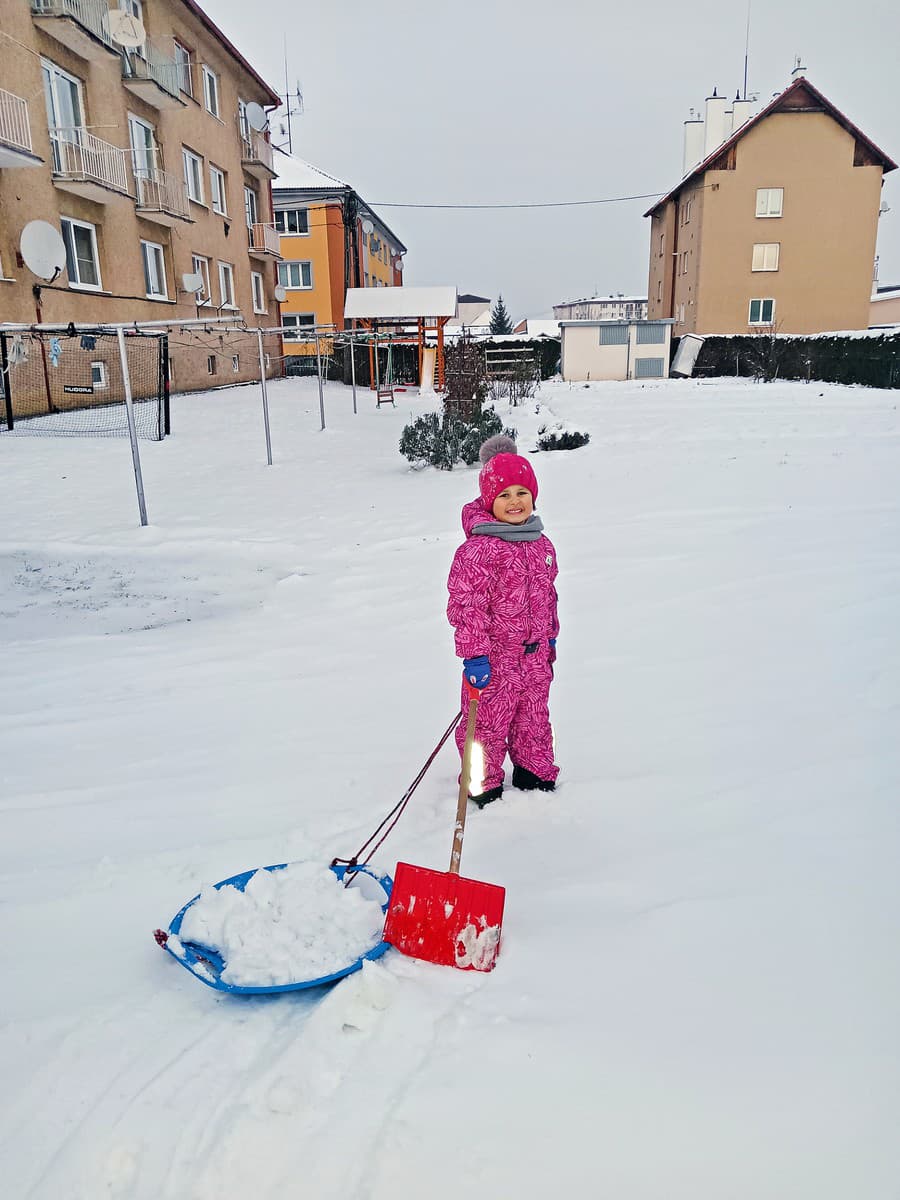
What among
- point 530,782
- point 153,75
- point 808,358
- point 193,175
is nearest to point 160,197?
point 153,75

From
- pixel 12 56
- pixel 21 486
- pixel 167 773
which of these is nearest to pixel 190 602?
pixel 167 773

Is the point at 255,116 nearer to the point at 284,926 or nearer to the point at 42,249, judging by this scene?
the point at 42,249

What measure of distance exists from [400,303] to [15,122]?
1322cm

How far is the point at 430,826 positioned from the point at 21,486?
26.8 feet

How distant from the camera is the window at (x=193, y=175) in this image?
62.6ft

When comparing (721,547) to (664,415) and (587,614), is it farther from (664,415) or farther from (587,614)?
(664,415)

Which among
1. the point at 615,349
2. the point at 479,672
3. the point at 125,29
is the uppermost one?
the point at 125,29

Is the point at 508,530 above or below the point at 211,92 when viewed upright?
below

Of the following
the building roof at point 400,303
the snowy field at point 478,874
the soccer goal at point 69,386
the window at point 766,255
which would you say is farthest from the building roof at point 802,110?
the snowy field at point 478,874

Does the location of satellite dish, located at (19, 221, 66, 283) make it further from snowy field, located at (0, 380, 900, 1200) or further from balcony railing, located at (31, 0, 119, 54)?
snowy field, located at (0, 380, 900, 1200)

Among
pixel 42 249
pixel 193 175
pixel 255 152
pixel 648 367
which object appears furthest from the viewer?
pixel 648 367

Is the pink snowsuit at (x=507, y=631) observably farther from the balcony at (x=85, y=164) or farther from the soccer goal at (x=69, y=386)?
the balcony at (x=85, y=164)

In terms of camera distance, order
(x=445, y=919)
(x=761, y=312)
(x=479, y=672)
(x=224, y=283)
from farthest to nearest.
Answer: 1. (x=761, y=312)
2. (x=224, y=283)
3. (x=479, y=672)
4. (x=445, y=919)

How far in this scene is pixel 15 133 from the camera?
12016mm
